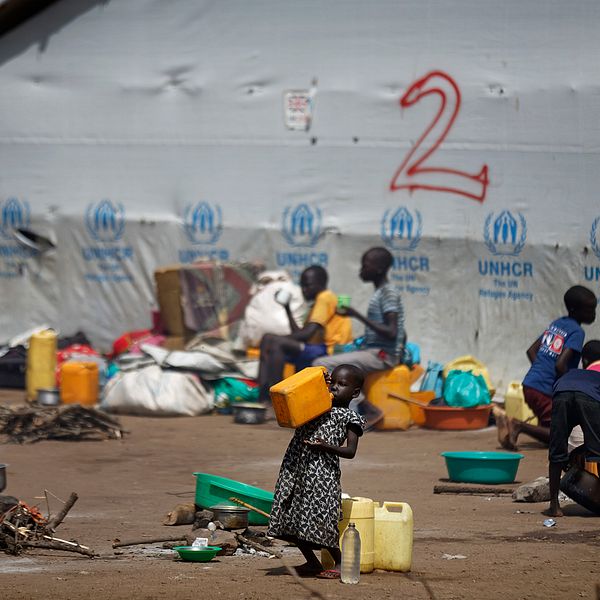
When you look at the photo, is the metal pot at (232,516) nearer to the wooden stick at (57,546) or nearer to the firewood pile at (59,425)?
the wooden stick at (57,546)

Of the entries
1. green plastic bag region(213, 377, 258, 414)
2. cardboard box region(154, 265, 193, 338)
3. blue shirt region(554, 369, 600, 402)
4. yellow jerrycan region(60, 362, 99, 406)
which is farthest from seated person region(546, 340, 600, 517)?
cardboard box region(154, 265, 193, 338)

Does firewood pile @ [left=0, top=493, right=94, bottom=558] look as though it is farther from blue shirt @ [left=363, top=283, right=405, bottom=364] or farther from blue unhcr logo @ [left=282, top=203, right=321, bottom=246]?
blue unhcr logo @ [left=282, top=203, right=321, bottom=246]

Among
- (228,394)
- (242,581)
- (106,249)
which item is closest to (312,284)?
(228,394)

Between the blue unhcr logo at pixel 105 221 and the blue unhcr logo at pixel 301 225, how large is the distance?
2.39 meters

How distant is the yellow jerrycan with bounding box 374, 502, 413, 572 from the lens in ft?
21.6

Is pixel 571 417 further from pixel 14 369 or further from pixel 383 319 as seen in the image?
pixel 14 369

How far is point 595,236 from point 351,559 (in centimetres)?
745

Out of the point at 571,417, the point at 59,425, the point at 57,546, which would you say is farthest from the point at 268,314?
the point at 57,546

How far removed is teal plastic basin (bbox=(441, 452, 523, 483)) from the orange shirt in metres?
3.93

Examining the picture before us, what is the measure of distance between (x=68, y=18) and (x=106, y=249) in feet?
9.93

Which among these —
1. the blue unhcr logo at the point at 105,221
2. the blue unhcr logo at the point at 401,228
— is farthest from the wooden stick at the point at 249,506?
the blue unhcr logo at the point at 105,221

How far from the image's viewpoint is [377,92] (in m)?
14.8

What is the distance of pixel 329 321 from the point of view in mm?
13344

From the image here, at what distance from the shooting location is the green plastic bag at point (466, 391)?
12.5m
